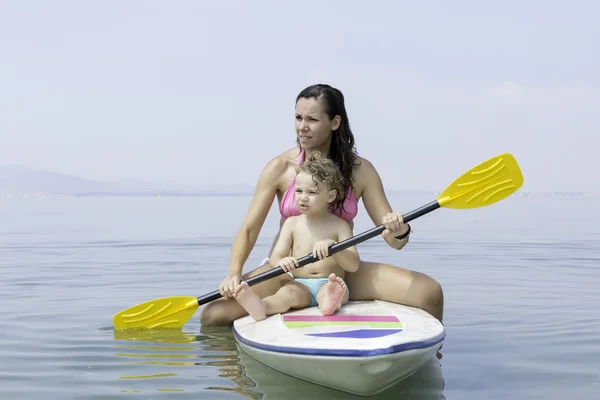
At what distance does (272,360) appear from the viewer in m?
3.85

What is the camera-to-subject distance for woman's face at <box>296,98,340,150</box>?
4766 millimetres

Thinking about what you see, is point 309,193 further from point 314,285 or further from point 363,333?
point 363,333

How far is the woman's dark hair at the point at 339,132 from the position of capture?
15.8 ft

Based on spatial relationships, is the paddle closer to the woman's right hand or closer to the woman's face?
the woman's right hand

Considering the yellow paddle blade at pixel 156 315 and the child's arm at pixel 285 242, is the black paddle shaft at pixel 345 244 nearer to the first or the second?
the child's arm at pixel 285 242

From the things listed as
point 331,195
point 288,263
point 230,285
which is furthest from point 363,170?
point 230,285

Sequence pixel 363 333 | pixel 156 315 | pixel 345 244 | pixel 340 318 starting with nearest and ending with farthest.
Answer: pixel 363 333 < pixel 340 318 < pixel 345 244 < pixel 156 315

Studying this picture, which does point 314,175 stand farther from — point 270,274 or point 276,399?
point 276,399

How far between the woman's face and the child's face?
1.11 feet

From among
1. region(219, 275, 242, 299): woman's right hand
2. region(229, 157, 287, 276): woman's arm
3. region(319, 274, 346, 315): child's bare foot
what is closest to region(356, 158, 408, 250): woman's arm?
region(229, 157, 287, 276): woman's arm

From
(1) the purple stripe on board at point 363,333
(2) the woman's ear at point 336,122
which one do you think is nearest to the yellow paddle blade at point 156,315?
(2) the woman's ear at point 336,122

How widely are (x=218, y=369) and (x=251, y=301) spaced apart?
15.8 inches

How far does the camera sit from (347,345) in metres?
3.47

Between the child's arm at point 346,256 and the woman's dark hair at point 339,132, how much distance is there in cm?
23
